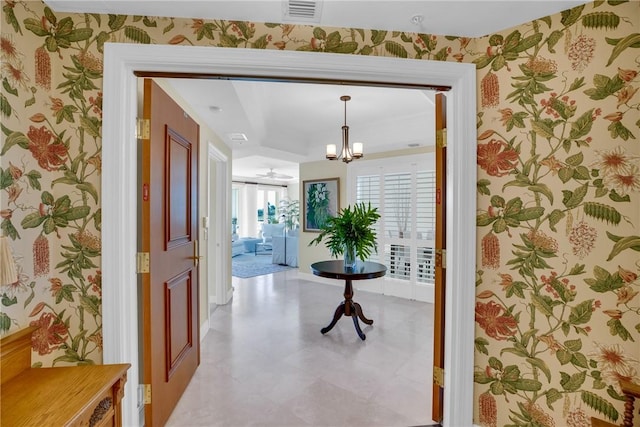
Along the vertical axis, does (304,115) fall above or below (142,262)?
above

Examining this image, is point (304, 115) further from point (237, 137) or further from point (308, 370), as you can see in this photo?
point (308, 370)

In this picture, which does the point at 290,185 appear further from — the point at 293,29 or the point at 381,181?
the point at 293,29

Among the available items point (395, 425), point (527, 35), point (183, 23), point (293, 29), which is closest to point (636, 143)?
point (527, 35)

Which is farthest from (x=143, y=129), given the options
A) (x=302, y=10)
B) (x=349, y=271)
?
(x=349, y=271)

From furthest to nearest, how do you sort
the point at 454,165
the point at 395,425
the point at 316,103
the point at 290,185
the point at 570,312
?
the point at 290,185
the point at 316,103
the point at 395,425
the point at 454,165
the point at 570,312

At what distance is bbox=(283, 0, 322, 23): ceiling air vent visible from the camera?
1.41 meters

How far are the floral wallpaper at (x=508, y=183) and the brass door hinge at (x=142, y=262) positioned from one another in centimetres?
17

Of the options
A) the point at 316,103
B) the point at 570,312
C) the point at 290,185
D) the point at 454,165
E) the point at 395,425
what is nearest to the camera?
the point at 570,312

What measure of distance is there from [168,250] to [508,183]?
197cm

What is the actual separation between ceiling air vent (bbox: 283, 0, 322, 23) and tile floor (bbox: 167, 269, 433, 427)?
2.30m

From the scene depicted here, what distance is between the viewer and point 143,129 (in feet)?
5.31

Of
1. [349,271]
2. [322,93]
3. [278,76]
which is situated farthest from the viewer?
[322,93]

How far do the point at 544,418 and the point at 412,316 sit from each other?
2329 millimetres

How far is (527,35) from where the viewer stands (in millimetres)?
1545
